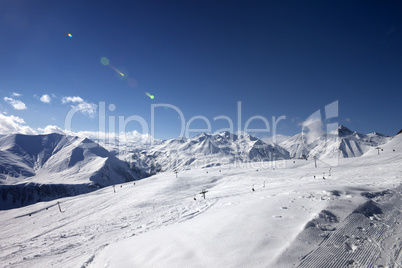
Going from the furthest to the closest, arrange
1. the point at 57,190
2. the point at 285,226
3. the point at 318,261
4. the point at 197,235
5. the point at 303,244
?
the point at 57,190 < the point at 197,235 < the point at 285,226 < the point at 303,244 < the point at 318,261

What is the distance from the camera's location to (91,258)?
971cm

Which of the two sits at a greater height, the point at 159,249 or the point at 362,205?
the point at 362,205

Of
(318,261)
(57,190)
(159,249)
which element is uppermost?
(318,261)

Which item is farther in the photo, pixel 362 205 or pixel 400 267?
pixel 362 205

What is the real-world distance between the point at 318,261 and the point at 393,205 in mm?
9744

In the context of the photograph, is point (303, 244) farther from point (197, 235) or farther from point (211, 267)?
point (197, 235)

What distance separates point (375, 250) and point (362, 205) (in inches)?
154

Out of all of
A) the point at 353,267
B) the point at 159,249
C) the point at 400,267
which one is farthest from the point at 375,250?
the point at 159,249

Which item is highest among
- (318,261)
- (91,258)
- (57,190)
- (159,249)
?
(318,261)

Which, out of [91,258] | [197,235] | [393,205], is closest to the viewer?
[197,235]

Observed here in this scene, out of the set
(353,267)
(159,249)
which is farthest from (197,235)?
(353,267)

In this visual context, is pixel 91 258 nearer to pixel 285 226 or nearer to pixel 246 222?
pixel 246 222

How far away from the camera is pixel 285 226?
314 inches

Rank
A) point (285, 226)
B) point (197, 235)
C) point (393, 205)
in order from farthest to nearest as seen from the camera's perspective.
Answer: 1. point (393, 205)
2. point (197, 235)
3. point (285, 226)
